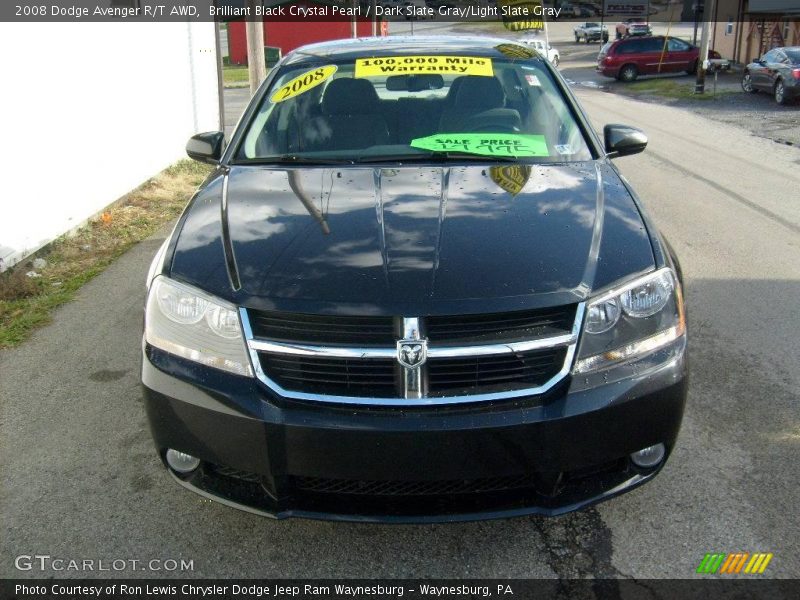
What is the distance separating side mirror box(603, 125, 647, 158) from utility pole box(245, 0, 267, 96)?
357 inches

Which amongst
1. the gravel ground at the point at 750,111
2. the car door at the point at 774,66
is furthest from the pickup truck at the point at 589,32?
the car door at the point at 774,66

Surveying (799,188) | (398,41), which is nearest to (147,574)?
(398,41)

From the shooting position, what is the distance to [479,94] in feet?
14.1

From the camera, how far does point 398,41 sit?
4.85 m

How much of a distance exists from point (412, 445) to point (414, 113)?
215 cm

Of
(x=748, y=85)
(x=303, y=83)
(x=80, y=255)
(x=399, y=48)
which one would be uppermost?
(x=399, y=48)

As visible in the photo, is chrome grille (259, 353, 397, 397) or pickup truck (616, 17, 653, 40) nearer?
chrome grille (259, 353, 397, 397)

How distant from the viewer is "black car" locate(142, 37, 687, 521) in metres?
2.53

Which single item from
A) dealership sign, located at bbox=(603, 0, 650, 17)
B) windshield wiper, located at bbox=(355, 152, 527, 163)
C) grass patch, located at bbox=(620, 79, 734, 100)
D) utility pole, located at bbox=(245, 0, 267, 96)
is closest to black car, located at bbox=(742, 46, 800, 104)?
grass patch, located at bbox=(620, 79, 734, 100)

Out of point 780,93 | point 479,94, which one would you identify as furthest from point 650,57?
point 479,94

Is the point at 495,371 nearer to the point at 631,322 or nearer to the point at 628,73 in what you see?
the point at 631,322

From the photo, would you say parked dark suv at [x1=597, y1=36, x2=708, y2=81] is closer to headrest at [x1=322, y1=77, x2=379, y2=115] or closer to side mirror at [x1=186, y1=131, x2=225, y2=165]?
headrest at [x1=322, y1=77, x2=379, y2=115]

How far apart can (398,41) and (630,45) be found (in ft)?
103

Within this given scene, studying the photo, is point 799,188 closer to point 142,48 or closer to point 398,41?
point 398,41
